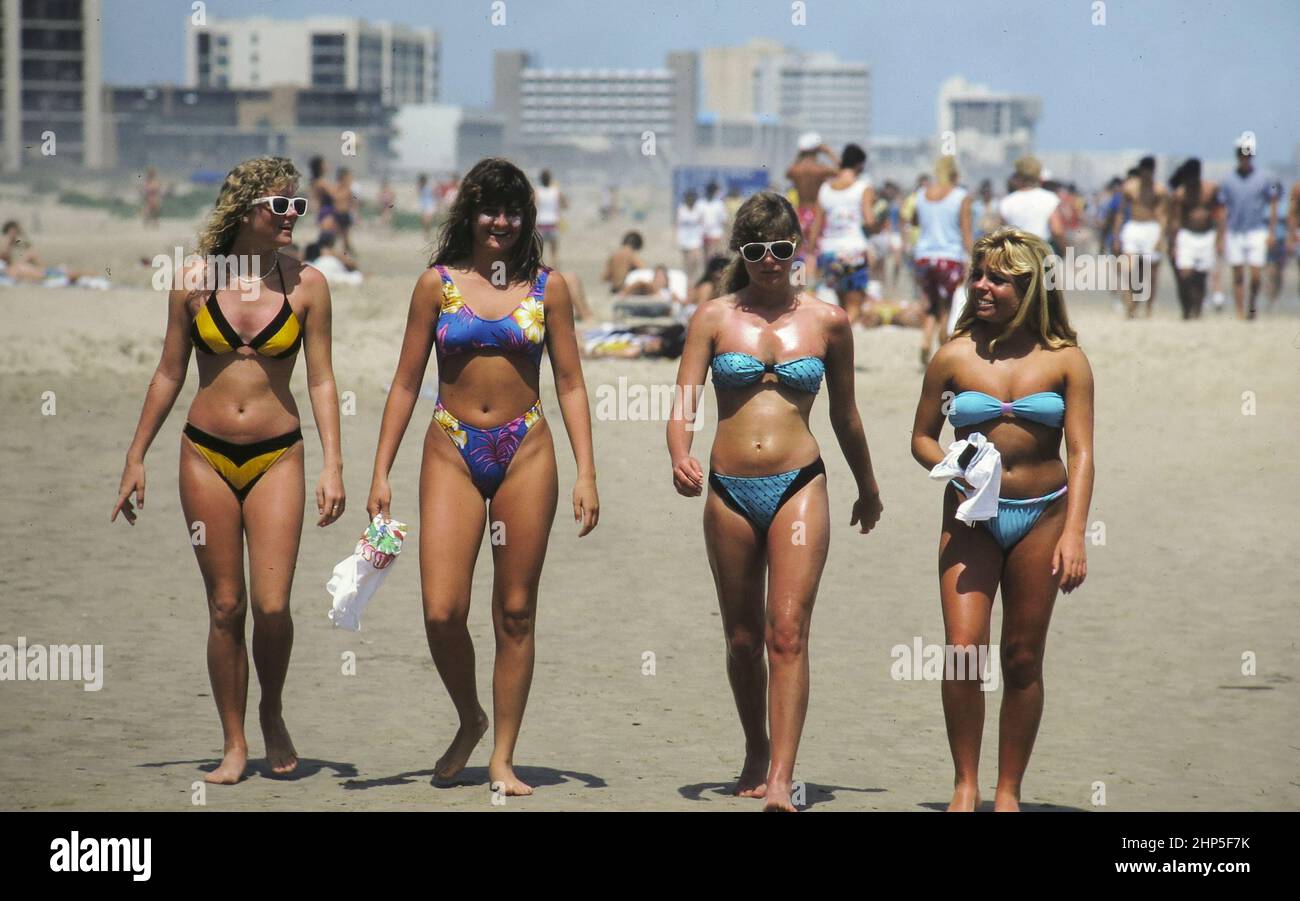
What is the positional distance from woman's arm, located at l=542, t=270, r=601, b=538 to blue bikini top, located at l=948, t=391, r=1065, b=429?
118 centimetres

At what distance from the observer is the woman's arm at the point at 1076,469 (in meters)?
5.03

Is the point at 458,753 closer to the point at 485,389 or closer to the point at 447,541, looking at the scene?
the point at 447,541

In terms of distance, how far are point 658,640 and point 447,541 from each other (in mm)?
2530

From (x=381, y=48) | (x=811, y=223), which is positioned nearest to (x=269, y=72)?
(x=381, y=48)

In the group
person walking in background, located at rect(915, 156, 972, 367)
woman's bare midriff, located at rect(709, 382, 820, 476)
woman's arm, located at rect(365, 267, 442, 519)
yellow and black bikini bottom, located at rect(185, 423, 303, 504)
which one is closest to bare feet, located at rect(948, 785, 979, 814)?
woman's bare midriff, located at rect(709, 382, 820, 476)

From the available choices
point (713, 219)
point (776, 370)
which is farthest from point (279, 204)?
point (713, 219)

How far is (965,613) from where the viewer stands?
16.8 ft

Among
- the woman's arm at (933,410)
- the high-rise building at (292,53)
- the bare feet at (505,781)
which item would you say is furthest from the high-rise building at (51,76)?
the woman's arm at (933,410)

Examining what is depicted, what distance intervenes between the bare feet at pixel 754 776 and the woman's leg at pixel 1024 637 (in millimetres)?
758

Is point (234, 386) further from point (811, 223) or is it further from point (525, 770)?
point (811, 223)

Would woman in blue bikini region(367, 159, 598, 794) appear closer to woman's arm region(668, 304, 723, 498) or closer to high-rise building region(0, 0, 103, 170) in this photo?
woman's arm region(668, 304, 723, 498)

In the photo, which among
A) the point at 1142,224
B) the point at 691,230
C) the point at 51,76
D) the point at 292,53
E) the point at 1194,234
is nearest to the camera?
the point at 1194,234

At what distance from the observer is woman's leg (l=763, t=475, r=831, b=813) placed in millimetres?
5352

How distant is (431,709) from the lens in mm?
6801
